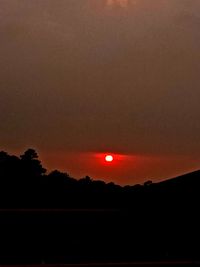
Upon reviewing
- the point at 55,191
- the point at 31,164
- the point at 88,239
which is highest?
the point at 31,164

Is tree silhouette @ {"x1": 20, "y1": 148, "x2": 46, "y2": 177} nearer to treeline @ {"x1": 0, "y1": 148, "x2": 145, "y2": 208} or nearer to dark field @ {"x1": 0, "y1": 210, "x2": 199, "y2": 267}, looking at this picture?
treeline @ {"x1": 0, "y1": 148, "x2": 145, "y2": 208}

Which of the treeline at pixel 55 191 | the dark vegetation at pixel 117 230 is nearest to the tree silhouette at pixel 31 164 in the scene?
the treeline at pixel 55 191

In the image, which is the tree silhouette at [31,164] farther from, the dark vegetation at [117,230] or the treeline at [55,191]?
the dark vegetation at [117,230]

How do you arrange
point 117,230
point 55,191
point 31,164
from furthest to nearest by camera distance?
1. point 31,164
2. point 55,191
3. point 117,230

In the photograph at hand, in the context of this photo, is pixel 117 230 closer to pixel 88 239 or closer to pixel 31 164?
pixel 88 239

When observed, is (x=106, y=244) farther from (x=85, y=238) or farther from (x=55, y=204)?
(x=55, y=204)

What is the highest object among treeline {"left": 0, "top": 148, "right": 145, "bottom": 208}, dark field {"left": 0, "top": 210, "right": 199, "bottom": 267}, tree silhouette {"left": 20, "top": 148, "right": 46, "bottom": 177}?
tree silhouette {"left": 20, "top": 148, "right": 46, "bottom": 177}

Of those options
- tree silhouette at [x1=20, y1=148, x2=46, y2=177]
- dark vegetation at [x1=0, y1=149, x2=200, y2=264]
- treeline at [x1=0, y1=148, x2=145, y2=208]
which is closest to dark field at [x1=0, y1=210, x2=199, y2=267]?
dark vegetation at [x1=0, y1=149, x2=200, y2=264]

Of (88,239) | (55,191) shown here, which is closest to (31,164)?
(55,191)

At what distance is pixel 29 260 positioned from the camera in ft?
20.0

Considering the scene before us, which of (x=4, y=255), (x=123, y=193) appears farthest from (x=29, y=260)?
(x=123, y=193)

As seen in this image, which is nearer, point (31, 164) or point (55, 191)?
point (55, 191)

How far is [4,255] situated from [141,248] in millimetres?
1435

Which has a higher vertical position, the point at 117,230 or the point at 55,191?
the point at 55,191
